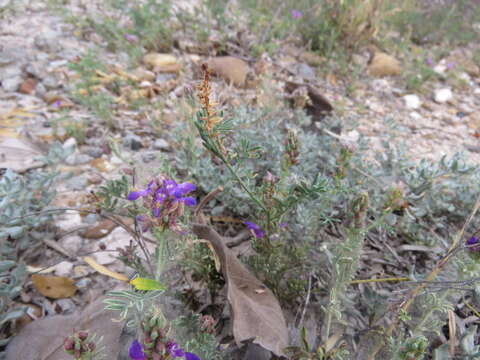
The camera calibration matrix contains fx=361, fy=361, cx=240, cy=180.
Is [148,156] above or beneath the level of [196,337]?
beneath

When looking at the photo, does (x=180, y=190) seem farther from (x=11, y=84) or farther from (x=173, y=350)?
(x=11, y=84)

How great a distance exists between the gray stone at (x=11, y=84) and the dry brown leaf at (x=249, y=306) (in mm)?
2846

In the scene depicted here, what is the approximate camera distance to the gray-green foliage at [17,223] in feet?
5.06

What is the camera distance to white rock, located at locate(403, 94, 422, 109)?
414 centimetres

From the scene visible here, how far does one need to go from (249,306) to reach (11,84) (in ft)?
10.8

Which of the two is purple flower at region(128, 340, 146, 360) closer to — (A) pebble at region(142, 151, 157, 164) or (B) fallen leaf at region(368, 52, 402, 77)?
(A) pebble at region(142, 151, 157, 164)

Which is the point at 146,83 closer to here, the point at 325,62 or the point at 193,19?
the point at 193,19

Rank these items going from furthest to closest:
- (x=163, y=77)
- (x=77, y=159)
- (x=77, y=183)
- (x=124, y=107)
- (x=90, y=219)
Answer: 1. (x=163, y=77)
2. (x=124, y=107)
3. (x=77, y=159)
4. (x=77, y=183)
5. (x=90, y=219)

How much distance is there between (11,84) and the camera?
346 centimetres

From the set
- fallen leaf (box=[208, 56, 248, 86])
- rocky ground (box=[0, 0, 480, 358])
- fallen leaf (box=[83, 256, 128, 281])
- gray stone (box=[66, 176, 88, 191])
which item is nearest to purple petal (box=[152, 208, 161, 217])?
fallen leaf (box=[83, 256, 128, 281])

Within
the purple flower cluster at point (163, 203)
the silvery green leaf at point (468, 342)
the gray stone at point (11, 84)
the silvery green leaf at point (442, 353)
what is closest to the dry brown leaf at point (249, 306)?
the purple flower cluster at point (163, 203)

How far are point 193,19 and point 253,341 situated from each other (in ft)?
14.2

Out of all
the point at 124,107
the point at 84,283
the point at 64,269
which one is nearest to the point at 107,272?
the point at 84,283

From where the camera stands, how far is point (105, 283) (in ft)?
6.08
